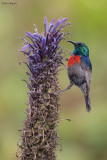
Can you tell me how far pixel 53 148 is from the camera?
3.16 meters

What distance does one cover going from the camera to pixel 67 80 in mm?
7520

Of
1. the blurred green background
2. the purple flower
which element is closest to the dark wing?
the blurred green background

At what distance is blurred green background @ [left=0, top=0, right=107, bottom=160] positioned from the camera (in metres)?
6.51

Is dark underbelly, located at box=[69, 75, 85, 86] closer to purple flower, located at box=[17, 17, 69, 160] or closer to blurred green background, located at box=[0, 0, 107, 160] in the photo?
blurred green background, located at box=[0, 0, 107, 160]

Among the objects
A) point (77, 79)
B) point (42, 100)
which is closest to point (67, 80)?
point (77, 79)

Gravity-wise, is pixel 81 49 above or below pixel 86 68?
above

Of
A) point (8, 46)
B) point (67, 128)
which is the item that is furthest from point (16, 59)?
point (67, 128)

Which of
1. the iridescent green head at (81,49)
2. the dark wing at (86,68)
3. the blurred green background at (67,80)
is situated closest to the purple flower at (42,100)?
the iridescent green head at (81,49)

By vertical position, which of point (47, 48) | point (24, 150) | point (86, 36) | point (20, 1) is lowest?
point (24, 150)

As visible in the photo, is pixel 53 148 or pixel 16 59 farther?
pixel 16 59

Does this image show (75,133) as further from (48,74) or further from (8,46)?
(48,74)

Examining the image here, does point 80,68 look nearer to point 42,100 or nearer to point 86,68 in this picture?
point 86,68

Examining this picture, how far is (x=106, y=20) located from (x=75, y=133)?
2323 millimetres

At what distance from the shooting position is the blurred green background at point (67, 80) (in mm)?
6512
